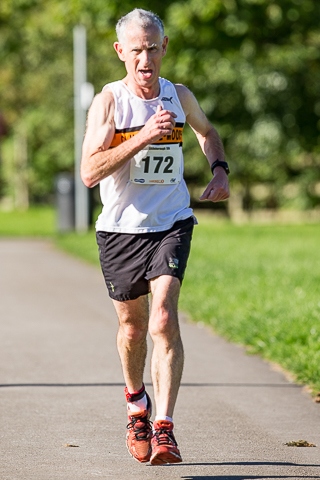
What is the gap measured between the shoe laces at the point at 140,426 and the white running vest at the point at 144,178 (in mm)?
894

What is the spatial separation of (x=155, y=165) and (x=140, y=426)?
123cm

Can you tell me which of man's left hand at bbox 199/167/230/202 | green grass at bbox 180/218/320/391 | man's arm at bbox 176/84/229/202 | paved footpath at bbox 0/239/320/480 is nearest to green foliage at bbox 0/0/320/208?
green grass at bbox 180/218/320/391

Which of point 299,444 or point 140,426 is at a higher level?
point 140,426

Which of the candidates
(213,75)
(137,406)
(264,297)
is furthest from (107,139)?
(213,75)

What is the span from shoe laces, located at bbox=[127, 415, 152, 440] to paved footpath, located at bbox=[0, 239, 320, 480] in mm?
147

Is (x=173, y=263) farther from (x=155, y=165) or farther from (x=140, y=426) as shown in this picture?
(x=140, y=426)

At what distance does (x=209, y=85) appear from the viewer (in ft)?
129

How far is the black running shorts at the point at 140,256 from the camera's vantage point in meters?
5.64

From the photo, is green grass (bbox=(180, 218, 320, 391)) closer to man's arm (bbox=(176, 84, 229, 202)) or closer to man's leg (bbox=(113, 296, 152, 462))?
man's leg (bbox=(113, 296, 152, 462))

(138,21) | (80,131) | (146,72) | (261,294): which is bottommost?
(261,294)

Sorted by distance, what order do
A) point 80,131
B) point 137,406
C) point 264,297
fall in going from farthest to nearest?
1. point 80,131
2. point 264,297
3. point 137,406

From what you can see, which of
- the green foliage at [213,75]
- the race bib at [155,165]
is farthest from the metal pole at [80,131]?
the race bib at [155,165]

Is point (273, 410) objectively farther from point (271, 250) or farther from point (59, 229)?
point (59, 229)

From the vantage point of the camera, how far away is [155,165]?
18.4 feet
